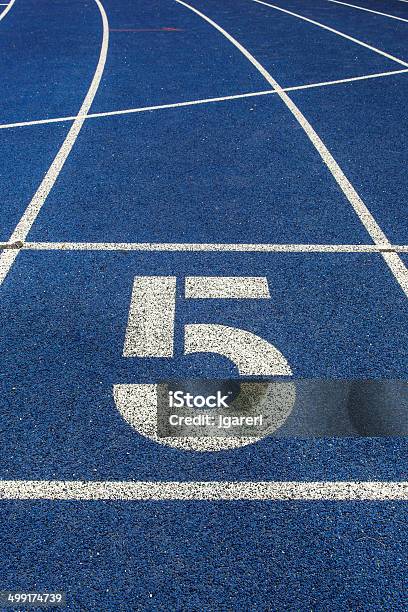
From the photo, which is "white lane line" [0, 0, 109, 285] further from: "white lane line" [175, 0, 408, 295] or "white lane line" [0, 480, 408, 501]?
"white lane line" [175, 0, 408, 295]

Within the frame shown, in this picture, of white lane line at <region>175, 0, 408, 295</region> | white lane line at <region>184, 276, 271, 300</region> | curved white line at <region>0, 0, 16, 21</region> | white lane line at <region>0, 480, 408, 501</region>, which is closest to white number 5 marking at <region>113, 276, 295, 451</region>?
white lane line at <region>184, 276, 271, 300</region>

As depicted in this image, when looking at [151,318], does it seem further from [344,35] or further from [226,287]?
[344,35]

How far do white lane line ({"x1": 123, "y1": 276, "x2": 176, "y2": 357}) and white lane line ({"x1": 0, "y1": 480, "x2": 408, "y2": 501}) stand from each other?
1.12 meters

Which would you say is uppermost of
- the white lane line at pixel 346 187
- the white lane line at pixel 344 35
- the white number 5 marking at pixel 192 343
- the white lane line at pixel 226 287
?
the white lane line at pixel 344 35

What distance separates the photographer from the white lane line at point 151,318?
441 centimetres

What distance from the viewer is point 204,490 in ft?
11.2

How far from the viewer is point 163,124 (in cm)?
848

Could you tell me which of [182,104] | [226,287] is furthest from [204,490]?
[182,104]

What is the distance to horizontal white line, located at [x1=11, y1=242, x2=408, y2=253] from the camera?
5605 millimetres

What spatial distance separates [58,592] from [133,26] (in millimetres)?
14859

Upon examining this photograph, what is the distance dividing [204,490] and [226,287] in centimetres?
201

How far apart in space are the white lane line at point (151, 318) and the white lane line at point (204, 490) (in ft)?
3.68

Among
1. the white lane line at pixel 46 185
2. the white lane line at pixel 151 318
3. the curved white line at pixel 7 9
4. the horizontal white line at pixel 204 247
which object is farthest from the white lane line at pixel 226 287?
the curved white line at pixel 7 9

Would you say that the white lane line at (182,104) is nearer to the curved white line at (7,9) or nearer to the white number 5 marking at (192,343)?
the white number 5 marking at (192,343)
